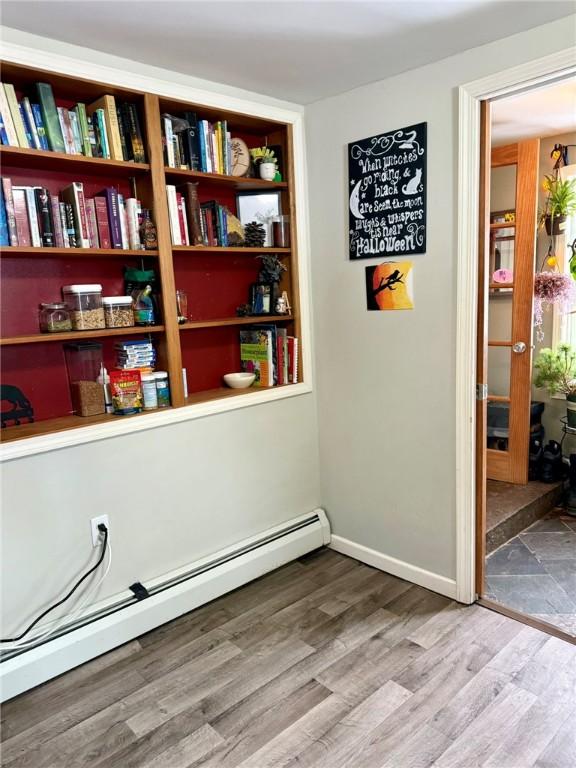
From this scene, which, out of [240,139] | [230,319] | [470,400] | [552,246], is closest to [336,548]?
[470,400]

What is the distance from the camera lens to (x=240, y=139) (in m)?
2.63

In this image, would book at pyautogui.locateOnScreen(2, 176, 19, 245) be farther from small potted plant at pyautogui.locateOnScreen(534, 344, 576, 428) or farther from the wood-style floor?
small potted plant at pyautogui.locateOnScreen(534, 344, 576, 428)

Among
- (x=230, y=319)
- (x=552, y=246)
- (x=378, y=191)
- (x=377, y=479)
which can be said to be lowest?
(x=377, y=479)

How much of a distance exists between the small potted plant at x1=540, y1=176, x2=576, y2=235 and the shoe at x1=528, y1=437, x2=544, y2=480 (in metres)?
1.38

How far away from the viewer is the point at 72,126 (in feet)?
6.72

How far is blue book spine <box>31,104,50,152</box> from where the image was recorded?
1.96 metres

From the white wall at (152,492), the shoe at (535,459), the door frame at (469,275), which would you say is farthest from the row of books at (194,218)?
the shoe at (535,459)

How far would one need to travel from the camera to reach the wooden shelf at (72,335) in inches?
76.5

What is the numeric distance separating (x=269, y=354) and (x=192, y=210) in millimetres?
787

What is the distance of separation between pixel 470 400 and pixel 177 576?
1518mm

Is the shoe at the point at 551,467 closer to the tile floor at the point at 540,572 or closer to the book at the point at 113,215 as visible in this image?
the tile floor at the point at 540,572

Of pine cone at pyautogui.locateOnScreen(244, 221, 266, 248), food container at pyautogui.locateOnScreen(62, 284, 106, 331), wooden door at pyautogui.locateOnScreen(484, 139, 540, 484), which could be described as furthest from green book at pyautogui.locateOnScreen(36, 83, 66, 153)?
wooden door at pyautogui.locateOnScreen(484, 139, 540, 484)

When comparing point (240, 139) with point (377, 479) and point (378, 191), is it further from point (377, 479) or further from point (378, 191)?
point (377, 479)

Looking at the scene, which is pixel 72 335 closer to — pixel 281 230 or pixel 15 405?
pixel 15 405
